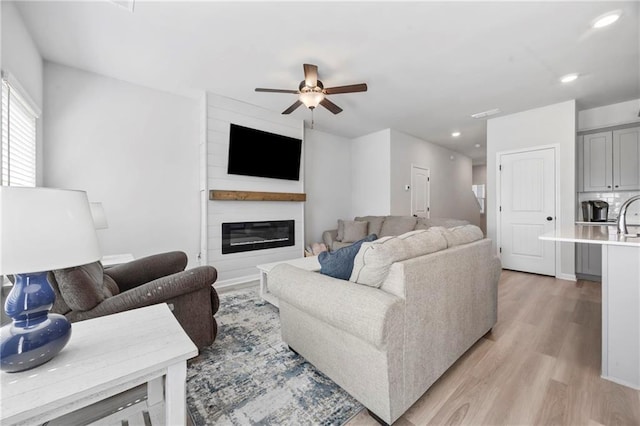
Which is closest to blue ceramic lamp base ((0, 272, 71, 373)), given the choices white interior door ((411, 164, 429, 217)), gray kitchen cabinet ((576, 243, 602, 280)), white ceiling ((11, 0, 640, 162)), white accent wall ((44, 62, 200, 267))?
white ceiling ((11, 0, 640, 162))

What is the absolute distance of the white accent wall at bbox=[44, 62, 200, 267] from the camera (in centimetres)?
281

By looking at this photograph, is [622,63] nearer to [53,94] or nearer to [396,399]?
[396,399]

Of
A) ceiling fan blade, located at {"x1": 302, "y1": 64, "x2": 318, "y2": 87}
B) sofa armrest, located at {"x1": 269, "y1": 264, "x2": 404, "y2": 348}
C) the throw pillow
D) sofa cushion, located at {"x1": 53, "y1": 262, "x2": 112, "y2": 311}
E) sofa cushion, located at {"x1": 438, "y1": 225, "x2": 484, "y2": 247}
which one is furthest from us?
the throw pillow

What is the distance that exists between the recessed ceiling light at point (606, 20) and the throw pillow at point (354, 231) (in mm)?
3557

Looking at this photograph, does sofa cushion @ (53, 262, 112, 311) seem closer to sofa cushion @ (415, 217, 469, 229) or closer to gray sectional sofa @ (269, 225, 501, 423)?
gray sectional sofa @ (269, 225, 501, 423)

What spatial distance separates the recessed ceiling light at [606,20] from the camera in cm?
209

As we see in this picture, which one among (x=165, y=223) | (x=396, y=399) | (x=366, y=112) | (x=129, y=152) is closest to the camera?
(x=396, y=399)

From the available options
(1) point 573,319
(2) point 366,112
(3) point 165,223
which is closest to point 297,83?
(2) point 366,112

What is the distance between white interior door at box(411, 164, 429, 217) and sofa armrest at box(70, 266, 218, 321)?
4.80 m

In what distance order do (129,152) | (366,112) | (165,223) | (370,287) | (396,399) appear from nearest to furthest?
1. (396,399)
2. (370,287)
3. (129,152)
4. (165,223)
5. (366,112)

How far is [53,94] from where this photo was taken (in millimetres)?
2760

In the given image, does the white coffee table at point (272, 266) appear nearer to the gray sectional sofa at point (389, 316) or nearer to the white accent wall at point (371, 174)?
the gray sectional sofa at point (389, 316)

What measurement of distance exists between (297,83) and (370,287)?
2846 mm

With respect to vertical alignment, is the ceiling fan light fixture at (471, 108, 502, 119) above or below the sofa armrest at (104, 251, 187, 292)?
above
